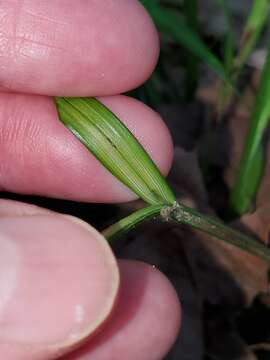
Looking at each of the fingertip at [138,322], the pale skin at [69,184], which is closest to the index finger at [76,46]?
the pale skin at [69,184]

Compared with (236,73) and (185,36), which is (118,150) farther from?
(236,73)

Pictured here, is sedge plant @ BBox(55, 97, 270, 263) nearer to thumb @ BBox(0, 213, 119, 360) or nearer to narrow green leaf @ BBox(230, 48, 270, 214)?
thumb @ BBox(0, 213, 119, 360)

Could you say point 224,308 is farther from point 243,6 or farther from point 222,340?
point 243,6

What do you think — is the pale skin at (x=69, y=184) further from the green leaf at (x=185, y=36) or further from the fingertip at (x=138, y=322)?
the green leaf at (x=185, y=36)

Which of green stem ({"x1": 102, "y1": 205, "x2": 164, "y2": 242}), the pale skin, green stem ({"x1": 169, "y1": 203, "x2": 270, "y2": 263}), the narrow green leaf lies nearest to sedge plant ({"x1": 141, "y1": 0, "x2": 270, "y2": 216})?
the narrow green leaf

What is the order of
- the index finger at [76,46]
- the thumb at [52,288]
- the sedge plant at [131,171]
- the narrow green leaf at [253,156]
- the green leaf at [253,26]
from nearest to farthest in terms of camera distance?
the thumb at [52,288] < the sedge plant at [131,171] < the index finger at [76,46] < the narrow green leaf at [253,156] < the green leaf at [253,26]

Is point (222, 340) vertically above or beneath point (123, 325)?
beneath

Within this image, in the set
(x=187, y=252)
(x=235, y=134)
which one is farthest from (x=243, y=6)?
(x=187, y=252)
